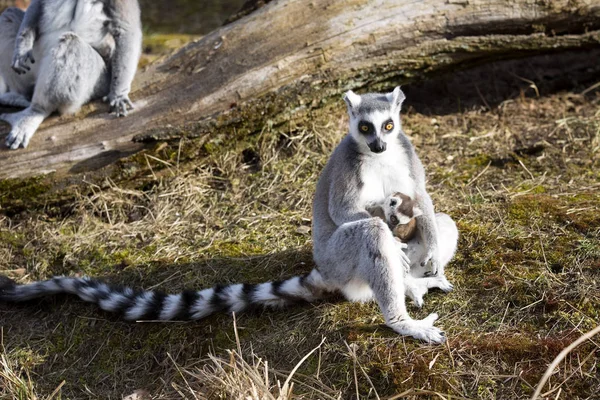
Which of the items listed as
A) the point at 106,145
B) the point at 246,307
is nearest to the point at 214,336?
the point at 246,307

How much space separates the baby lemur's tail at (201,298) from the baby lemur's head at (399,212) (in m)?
0.55

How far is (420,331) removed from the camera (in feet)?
12.4

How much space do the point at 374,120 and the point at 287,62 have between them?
6.92 ft

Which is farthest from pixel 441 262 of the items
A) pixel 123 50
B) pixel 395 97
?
pixel 123 50

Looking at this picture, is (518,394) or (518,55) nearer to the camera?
(518,394)

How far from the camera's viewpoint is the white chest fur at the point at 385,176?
13.5 feet

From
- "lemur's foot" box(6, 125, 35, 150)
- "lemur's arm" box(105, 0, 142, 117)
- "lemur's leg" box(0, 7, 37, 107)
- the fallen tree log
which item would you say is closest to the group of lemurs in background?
"lemur's foot" box(6, 125, 35, 150)

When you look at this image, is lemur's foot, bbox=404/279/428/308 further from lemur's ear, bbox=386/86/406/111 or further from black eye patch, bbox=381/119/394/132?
lemur's ear, bbox=386/86/406/111

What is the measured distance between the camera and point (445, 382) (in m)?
3.56

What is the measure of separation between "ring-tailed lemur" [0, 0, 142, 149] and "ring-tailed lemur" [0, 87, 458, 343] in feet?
6.60

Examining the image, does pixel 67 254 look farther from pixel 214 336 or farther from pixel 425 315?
pixel 425 315

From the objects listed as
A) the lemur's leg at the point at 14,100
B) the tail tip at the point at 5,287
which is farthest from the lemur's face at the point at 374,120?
the lemur's leg at the point at 14,100

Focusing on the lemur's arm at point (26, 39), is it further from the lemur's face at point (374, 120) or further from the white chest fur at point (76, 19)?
the lemur's face at point (374, 120)

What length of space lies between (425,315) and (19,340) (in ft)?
9.12
